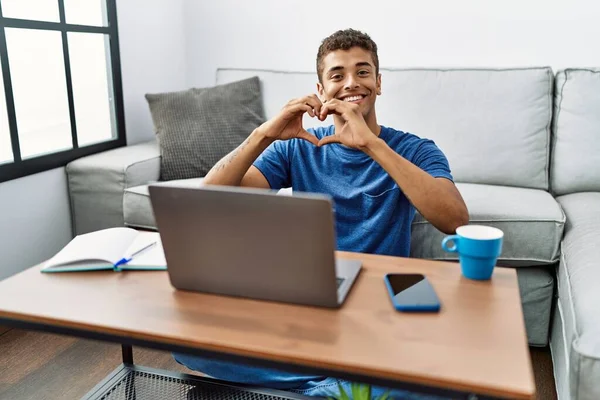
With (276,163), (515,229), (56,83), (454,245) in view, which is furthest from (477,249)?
(56,83)

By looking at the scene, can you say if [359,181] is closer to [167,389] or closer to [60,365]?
[167,389]

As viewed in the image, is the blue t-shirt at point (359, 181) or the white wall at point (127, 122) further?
the white wall at point (127, 122)

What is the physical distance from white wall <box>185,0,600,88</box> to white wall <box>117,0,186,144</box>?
0.31 feet

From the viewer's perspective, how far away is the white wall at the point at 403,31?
2.56m

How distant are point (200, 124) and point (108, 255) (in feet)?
4.86

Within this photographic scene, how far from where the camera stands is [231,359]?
833mm

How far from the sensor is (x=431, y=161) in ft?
4.87

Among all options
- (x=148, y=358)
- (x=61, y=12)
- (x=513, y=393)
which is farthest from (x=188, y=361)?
(x=61, y=12)

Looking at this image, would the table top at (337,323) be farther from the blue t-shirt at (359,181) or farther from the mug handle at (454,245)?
the blue t-shirt at (359,181)

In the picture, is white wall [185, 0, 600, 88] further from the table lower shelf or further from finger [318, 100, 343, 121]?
the table lower shelf

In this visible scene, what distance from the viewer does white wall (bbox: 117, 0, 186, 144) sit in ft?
9.39

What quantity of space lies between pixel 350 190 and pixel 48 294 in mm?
826

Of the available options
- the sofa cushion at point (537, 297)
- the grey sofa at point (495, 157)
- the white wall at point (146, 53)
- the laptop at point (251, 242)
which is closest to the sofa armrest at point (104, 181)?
the grey sofa at point (495, 157)

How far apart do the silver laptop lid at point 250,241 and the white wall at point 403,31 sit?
2.13 metres
